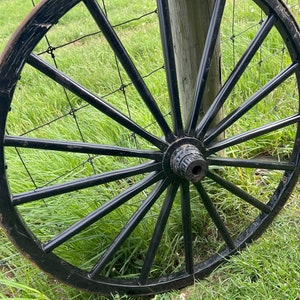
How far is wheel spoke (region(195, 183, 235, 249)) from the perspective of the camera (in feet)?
6.19

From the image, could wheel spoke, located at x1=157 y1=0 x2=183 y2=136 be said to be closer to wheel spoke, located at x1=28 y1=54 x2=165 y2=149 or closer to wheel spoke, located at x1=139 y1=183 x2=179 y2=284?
wheel spoke, located at x1=28 y1=54 x2=165 y2=149

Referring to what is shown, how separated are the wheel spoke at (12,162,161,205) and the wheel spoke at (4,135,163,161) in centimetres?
6

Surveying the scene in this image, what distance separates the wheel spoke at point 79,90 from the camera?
142 centimetres

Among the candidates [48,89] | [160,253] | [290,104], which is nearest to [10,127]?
[48,89]

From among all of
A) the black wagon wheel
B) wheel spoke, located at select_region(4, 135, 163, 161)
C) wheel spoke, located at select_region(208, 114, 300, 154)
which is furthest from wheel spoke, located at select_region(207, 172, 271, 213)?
wheel spoke, located at select_region(4, 135, 163, 161)

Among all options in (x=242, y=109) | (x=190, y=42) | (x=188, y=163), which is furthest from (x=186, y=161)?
(x=190, y=42)

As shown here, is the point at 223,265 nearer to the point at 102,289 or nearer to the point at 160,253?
the point at 160,253

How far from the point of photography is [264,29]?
170 centimetres

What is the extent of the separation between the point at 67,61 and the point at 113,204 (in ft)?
8.09

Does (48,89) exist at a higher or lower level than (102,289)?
higher

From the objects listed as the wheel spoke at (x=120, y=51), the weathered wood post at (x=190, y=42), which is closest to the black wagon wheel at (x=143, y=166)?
the wheel spoke at (x=120, y=51)

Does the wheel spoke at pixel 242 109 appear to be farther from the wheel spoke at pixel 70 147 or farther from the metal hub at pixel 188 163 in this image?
the wheel spoke at pixel 70 147

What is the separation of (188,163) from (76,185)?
42 centimetres

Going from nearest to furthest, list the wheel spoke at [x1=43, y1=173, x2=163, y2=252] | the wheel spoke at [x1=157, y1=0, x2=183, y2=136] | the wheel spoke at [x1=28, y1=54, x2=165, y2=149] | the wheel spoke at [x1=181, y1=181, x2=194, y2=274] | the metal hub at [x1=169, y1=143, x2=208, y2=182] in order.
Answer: the wheel spoke at [x1=28, y1=54, x2=165, y2=149]
the wheel spoke at [x1=157, y1=0, x2=183, y2=136]
the metal hub at [x1=169, y1=143, x2=208, y2=182]
the wheel spoke at [x1=43, y1=173, x2=163, y2=252]
the wheel spoke at [x1=181, y1=181, x2=194, y2=274]
